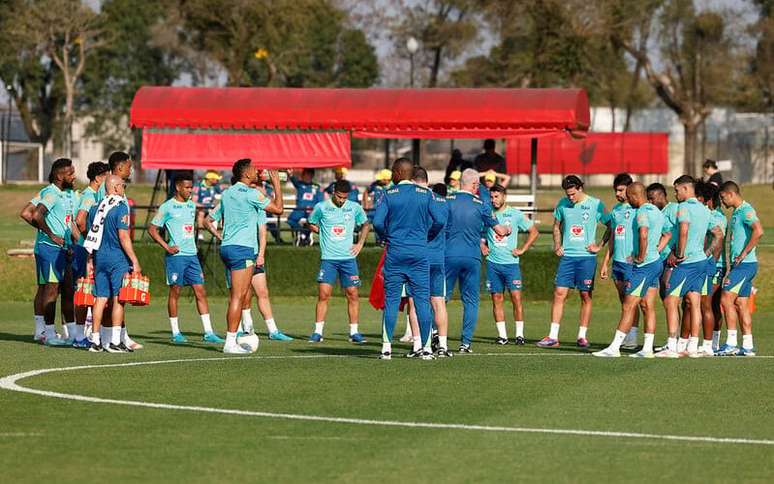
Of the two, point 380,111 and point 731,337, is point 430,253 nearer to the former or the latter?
point 731,337

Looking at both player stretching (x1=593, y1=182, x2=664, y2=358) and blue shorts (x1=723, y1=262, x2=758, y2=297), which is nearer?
player stretching (x1=593, y1=182, x2=664, y2=358)

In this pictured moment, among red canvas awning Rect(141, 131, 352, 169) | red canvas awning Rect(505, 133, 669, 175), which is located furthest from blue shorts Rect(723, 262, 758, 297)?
red canvas awning Rect(505, 133, 669, 175)

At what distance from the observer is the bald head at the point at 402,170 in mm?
14852

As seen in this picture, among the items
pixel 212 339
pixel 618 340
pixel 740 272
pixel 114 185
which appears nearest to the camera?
pixel 114 185

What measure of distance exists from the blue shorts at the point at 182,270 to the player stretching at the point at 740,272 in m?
6.34

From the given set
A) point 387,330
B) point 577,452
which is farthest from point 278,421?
point 387,330

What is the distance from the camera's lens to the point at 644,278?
16125mm

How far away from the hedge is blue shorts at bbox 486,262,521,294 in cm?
764

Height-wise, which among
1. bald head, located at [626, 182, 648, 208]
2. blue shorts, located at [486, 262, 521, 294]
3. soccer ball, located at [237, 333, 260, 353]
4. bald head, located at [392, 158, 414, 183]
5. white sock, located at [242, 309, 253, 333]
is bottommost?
soccer ball, located at [237, 333, 260, 353]

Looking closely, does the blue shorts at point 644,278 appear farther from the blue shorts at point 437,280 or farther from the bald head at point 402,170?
the bald head at point 402,170

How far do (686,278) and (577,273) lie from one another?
2.52 metres

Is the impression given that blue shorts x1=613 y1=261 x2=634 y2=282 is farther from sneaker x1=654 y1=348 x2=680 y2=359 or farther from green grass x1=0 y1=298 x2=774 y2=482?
green grass x1=0 y1=298 x2=774 y2=482

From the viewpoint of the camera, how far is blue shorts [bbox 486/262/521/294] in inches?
750

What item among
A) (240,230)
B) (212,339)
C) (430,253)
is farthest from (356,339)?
(240,230)
